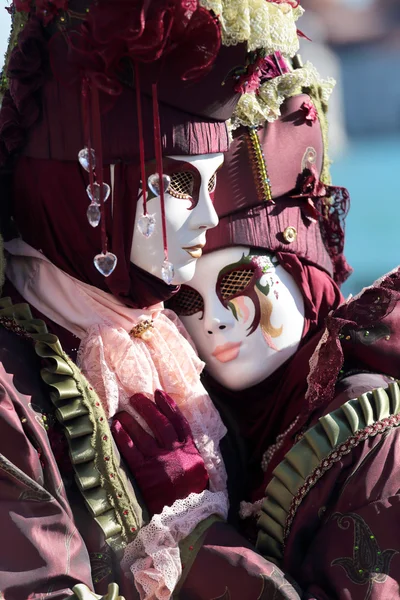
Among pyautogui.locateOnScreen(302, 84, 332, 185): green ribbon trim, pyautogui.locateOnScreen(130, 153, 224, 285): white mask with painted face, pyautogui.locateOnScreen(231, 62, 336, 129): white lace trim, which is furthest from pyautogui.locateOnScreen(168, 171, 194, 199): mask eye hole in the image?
pyautogui.locateOnScreen(302, 84, 332, 185): green ribbon trim

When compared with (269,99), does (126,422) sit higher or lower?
lower

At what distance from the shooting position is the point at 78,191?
1.73m

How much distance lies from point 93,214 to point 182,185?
205mm

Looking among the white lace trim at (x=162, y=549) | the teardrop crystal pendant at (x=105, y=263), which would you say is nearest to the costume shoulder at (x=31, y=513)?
the white lace trim at (x=162, y=549)

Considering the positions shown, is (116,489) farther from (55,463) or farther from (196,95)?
(196,95)

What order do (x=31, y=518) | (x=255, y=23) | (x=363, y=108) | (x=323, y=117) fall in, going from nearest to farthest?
(x=31, y=518)
(x=255, y=23)
(x=323, y=117)
(x=363, y=108)

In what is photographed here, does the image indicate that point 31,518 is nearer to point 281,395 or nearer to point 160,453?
point 160,453

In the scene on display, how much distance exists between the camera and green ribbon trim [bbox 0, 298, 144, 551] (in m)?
1.60

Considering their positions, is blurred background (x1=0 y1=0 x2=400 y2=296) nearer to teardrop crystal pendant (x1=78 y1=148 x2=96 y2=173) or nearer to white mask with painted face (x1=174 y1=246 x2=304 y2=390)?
white mask with painted face (x1=174 y1=246 x2=304 y2=390)

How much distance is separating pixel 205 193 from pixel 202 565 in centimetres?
68

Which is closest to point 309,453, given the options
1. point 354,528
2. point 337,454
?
point 337,454

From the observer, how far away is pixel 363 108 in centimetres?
245

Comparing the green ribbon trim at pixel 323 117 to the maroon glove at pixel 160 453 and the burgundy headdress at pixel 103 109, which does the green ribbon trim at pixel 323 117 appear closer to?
the burgundy headdress at pixel 103 109

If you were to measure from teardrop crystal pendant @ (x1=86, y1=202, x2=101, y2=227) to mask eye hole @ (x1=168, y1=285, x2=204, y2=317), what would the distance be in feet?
1.34
